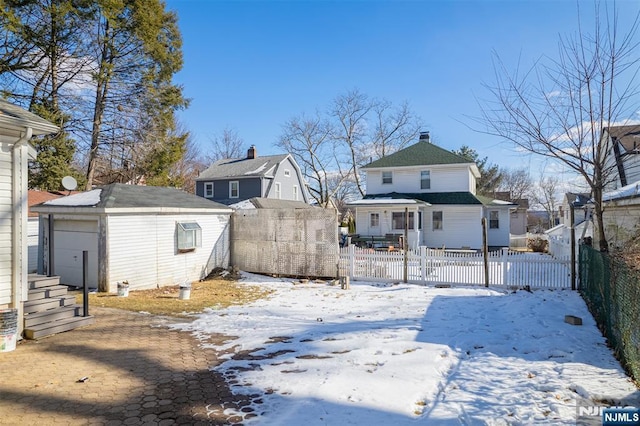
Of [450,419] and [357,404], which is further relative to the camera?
[357,404]

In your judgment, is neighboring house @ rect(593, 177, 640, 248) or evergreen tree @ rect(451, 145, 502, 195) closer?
neighboring house @ rect(593, 177, 640, 248)

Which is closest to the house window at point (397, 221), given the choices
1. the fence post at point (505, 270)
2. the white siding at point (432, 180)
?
the white siding at point (432, 180)

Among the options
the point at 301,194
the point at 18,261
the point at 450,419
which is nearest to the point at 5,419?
the point at 18,261

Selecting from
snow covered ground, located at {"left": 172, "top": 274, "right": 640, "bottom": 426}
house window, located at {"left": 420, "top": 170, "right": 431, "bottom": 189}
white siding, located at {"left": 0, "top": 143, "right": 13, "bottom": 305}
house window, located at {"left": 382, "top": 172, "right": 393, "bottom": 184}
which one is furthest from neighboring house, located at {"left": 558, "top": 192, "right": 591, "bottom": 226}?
white siding, located at {"left": 0, "top": 143, "right": 13, "bottom": 305}

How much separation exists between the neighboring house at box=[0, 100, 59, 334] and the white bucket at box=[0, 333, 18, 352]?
48 centimetres

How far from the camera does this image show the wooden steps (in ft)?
21.1

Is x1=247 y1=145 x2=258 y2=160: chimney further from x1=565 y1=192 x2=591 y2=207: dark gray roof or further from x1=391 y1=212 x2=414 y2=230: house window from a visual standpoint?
x1=565 y1=192 x2=591 y2=207: dark gray roof

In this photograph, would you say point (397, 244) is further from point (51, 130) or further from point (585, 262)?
point (51, 130)

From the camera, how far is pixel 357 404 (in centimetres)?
400

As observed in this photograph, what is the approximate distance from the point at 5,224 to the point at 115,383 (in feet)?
11.6

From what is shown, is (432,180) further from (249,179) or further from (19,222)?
(19,222)

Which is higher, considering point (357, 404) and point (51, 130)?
point (51, 130)

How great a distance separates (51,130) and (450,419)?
758 cm

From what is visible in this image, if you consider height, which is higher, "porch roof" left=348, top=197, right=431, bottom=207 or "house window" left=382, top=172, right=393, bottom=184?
"house window" left=382, top=172, right=393, bottom=184
